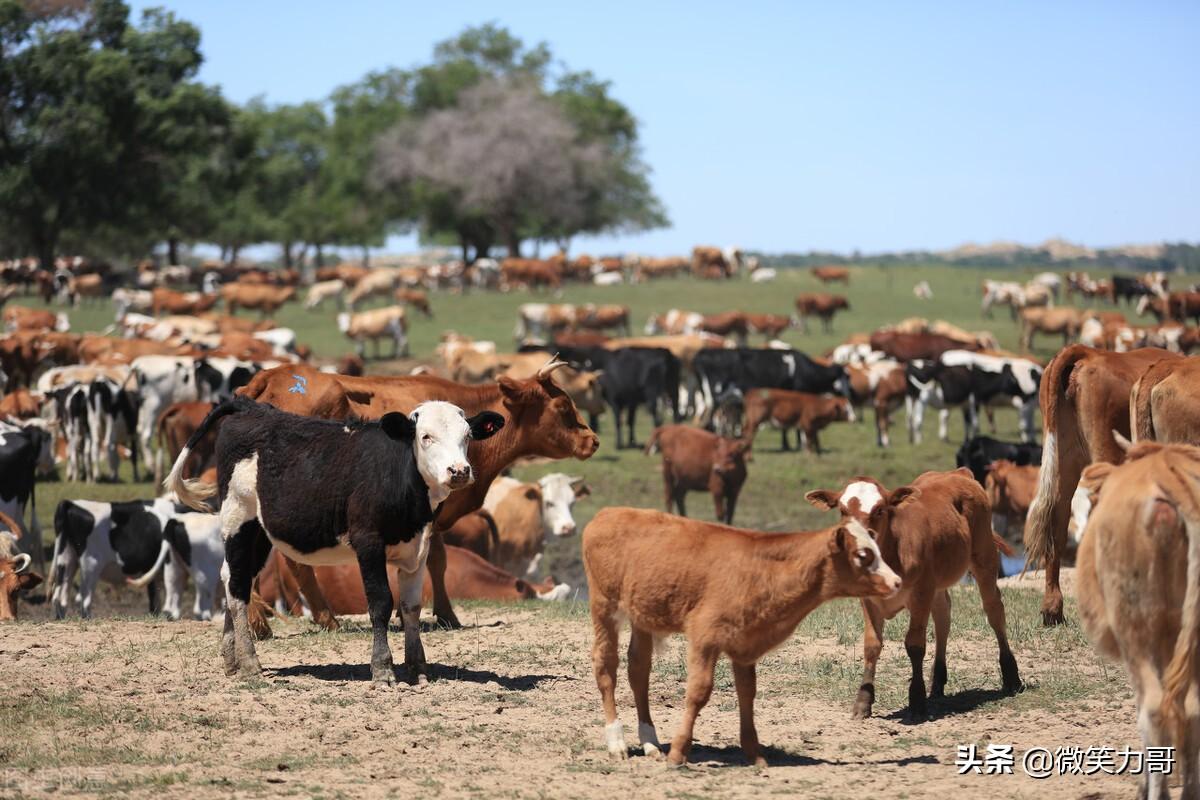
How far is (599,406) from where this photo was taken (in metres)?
29.1

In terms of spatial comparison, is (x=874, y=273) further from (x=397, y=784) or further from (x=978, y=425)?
(x=397, y=784)

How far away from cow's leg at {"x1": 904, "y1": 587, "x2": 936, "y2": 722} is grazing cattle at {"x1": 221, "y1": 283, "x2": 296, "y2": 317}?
1562 inches

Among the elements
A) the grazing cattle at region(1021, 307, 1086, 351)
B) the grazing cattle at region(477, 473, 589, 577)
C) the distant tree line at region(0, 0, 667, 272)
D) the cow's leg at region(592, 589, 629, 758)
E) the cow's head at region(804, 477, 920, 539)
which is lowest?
the grazing cattle at region(477, 473, 589, 577)

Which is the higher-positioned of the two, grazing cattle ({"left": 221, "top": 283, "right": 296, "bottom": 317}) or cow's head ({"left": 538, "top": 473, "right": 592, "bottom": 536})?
grazing cattle ({"left": 221, "top": 283, "right": 296, "bottom": 317})

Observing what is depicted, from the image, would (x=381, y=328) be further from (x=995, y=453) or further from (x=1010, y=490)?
(x=1010, y=490)

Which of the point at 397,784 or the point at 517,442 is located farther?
the point at 517,442

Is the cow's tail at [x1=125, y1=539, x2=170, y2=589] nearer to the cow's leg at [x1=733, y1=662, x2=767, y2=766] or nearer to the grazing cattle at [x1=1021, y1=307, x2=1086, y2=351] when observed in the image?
the cow's leg at [x1=733, y1=662, x2=767, y2=766]

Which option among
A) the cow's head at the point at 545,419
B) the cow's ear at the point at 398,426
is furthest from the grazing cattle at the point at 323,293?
the cow's ear at the point at 398,426

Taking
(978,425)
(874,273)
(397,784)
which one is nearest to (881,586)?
(397,784)

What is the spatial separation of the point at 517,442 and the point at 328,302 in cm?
4390

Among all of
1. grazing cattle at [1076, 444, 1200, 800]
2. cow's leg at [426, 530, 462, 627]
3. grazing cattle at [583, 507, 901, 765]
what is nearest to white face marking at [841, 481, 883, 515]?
grazing cattle at [583, 507, 901, 765]

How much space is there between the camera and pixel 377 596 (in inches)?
358

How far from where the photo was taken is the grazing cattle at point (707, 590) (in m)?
7.20

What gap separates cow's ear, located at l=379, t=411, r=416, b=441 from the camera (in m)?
9.06
